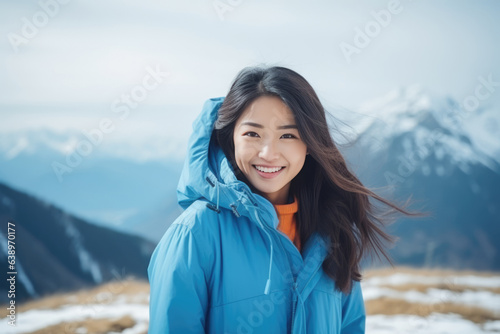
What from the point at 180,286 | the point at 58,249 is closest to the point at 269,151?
the point at 180,286

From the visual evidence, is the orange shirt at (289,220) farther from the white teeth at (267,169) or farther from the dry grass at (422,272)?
the dry grass at (422,272)

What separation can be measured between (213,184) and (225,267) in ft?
0.74

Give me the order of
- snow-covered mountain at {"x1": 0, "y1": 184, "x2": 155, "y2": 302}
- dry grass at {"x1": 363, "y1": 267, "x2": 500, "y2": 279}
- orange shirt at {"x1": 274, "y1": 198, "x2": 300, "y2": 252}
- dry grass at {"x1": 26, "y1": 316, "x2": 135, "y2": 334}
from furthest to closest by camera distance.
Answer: dry grass at {"x1": 363, "y1": 267, "x2": 500, "y2": 279} → snow-covered mountain at {"x1": 0, "y1": 184, "x2": 155, "y2": 302} → dry grass at {"x1": 26, "y1": 316, "x2": 135, "y2": 334} → orange shirt at {"x1": 274, "y1": 198, "x2": 300, "y2": 252}

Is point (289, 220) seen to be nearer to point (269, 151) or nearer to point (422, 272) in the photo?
point (269, 151)

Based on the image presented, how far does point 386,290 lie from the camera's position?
3.68m

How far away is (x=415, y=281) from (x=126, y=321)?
89.6 inches

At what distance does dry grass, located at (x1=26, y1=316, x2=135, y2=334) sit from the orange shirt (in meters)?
1.86

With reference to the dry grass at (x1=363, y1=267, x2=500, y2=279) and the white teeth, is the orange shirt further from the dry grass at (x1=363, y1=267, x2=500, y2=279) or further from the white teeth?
the dry grass at (x1=363, y1=267, x2=500, y2=279)

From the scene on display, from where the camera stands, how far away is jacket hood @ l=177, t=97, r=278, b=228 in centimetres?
130

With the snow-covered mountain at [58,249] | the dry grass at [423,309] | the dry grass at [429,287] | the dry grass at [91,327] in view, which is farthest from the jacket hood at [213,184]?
the dry grass at [429,287]

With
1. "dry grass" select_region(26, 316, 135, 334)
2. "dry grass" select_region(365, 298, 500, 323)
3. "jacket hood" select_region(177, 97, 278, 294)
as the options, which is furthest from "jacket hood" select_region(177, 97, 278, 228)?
"dry grass" select_region(365, 298, 500, 323)

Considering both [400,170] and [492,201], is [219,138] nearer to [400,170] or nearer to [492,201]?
[400,170]

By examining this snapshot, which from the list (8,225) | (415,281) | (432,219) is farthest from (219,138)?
(432,219)

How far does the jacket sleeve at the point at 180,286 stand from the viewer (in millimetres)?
1179
